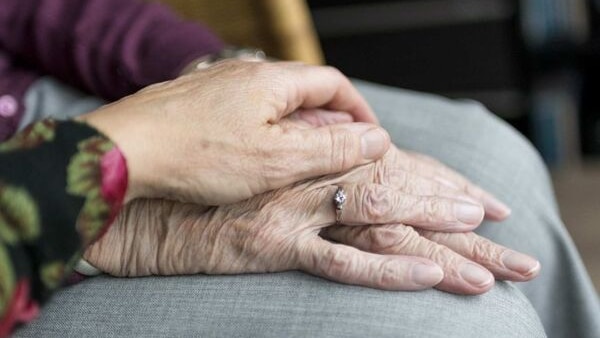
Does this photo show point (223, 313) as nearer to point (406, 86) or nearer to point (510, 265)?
point (510, 265)

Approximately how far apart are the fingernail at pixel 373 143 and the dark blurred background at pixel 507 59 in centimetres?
114

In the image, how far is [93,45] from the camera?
3.58 ft

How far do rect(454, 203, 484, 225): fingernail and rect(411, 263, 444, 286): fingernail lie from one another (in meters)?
0.10

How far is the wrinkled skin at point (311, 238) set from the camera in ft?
2.67

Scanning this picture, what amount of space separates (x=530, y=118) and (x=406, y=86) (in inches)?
11.4

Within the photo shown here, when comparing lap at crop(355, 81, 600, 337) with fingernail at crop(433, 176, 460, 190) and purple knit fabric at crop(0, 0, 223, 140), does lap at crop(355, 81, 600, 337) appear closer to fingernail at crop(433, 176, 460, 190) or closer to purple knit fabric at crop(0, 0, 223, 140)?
fingernail at crop(433, 176, 460, 190)

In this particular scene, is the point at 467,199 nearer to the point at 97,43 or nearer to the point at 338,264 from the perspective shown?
the point at 338,264

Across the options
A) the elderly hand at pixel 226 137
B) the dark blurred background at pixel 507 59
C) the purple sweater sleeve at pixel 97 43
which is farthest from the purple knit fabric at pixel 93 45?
the dark blurred background at pixel 507 59

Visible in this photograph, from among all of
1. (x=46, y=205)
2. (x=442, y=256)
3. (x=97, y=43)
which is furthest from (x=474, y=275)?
(x=97, y=43)

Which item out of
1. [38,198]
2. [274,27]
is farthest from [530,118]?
[38,198]

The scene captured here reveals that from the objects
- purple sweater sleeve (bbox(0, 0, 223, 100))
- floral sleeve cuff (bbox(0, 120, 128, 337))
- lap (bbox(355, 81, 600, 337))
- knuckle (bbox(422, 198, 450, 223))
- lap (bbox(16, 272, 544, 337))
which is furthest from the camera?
purple sweater sleeve (bbox(0, 0, 223, 100))

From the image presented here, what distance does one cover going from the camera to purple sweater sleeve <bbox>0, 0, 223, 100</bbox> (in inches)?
42.8

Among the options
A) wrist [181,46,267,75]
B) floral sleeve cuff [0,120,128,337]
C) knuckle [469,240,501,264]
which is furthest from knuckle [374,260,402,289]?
wrist [181,46,267,75]

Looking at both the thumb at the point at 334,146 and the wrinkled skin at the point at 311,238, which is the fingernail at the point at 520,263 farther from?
the thumb at the point at 334,146
